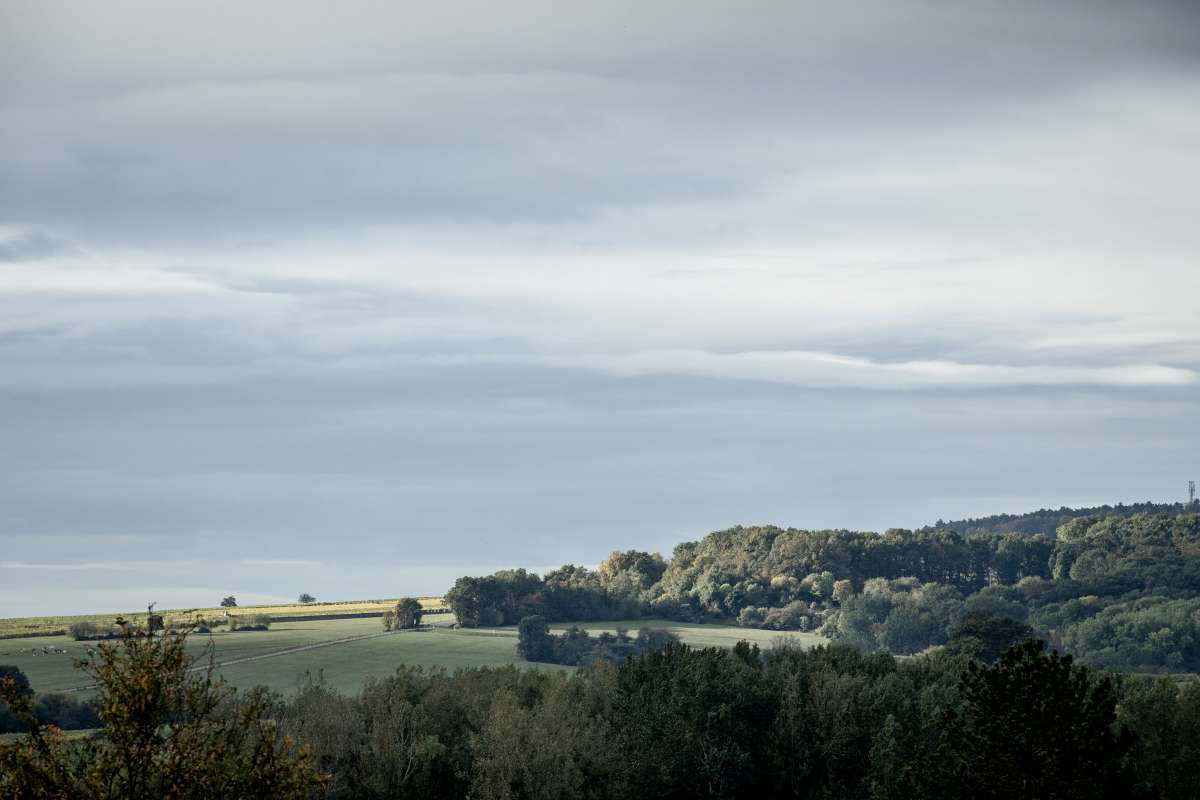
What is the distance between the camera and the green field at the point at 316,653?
138875 mm

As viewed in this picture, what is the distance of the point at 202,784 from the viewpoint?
101ft

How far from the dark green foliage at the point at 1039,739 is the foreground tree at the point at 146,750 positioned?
26.8m

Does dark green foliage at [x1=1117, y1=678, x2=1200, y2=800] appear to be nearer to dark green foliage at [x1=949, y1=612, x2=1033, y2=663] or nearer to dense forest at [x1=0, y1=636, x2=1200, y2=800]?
dense forest at [x1=0, y1=636, x2=1200, y2=800]

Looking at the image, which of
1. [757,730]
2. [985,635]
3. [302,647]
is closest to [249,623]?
[302,647]

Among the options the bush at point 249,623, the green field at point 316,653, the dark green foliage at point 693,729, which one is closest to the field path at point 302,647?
the green field at point 316,653

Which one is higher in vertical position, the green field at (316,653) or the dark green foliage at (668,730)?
the green field at (316,653)

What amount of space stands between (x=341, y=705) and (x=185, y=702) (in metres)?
59.9

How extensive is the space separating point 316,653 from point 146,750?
134420 millimetres

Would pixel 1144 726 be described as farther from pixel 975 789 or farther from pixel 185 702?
pixel 185 702

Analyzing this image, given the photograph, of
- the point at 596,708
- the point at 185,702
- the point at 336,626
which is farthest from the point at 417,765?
the point at 336,626

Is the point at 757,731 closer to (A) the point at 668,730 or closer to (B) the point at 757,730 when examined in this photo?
(B) the point at 757,730

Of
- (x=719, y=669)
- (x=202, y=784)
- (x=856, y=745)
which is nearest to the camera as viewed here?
(x=202, y=784)

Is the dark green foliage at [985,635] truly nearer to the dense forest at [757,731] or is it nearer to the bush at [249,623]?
the dense forest at [757,731]

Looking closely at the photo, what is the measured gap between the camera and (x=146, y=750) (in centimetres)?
3053
